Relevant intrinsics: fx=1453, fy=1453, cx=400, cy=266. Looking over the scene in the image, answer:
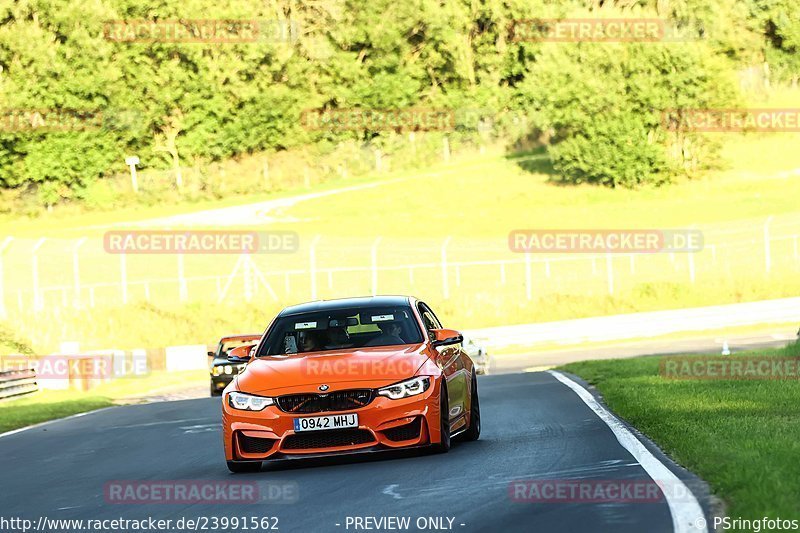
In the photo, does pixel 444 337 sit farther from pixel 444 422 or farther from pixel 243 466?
pixel 243 466

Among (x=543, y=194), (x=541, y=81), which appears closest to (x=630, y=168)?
(x=543, y=194)

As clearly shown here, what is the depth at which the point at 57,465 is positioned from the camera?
48.9ft

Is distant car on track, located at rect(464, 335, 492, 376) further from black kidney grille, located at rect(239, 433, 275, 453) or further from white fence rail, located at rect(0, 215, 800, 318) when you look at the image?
black kidney grille, located at rect(239, 433, 275, 453)

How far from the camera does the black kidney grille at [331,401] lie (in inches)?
476

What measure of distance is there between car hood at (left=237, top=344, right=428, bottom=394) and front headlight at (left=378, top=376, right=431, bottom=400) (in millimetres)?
51

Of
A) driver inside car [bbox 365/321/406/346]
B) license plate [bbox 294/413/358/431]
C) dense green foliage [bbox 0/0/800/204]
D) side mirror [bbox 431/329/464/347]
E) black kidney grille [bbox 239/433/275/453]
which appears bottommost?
black kidney grille [bbox 239/433/275/453]

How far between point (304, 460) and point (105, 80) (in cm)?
7801

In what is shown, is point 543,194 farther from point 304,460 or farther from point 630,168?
point 304,460

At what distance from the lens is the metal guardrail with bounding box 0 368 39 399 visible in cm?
3044

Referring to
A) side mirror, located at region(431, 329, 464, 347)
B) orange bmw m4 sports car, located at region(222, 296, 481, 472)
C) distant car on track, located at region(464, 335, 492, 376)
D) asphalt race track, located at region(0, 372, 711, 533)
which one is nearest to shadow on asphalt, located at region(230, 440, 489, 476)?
asphalt race track, located at region(0, 372, 711, 533)

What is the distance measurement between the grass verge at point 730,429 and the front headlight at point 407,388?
2051mm

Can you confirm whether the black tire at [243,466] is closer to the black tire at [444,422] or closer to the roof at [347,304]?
the black tire at [444,422]

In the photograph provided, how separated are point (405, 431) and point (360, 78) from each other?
302 feet

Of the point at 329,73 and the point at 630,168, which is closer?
the point at 630,168
